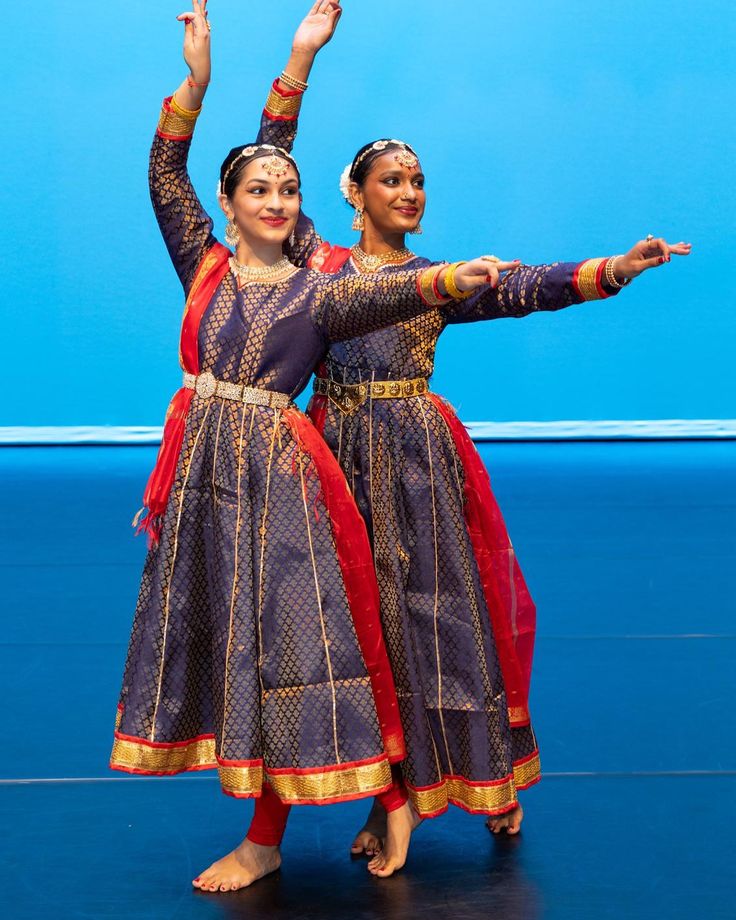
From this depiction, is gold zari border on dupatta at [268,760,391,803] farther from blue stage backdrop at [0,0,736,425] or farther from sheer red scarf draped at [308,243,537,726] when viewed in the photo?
blue stage backdrop at [0,0,736,425]

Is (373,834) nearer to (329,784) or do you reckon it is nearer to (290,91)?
(329,784)

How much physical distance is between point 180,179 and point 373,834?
1.17 metres

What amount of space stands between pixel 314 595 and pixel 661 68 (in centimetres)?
547

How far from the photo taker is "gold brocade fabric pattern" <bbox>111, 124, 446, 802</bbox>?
2.23 metres

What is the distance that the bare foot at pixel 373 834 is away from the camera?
2.47 m

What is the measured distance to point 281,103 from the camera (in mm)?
2633

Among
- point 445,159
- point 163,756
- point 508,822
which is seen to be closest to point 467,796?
point 508,822

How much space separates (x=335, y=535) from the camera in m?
2.30

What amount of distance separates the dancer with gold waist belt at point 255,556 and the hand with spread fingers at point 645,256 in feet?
1.14

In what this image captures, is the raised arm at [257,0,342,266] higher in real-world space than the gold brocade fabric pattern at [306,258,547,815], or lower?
higher

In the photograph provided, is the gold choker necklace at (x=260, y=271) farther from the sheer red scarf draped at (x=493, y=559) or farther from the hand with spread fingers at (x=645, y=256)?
the hand with spread fingers at (x=645, y=256)

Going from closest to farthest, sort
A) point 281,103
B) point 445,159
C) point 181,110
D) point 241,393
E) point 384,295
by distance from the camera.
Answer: point 384,295 → point 241,393 → point 181,110 → point 281,103 → point 445,159

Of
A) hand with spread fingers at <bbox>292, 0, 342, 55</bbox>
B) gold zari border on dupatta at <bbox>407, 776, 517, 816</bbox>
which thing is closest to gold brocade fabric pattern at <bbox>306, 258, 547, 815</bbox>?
gold zari border on dupatta at <bbox>407, 776, 517, 816</bbox>

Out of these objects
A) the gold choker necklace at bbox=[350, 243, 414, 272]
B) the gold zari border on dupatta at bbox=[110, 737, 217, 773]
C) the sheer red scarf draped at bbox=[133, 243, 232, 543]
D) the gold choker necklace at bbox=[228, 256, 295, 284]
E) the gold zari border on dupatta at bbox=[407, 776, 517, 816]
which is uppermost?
the gold choker necklace at bbox=[350, 243, 414, 272]
